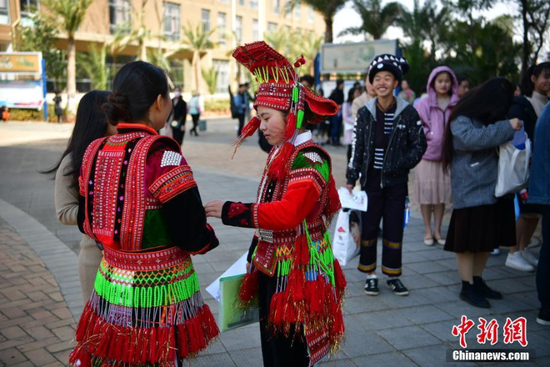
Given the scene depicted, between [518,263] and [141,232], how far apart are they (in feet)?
13.8

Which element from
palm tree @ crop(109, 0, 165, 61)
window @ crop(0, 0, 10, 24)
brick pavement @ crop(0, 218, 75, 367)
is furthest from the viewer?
palm tree @ crop(109, 0, 165, 61)

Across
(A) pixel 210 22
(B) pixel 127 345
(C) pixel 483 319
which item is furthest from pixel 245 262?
(A) pixel 210 22

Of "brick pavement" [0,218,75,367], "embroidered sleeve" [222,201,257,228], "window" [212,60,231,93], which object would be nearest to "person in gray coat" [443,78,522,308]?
"embroidered sleeve" [222,201,257,228]

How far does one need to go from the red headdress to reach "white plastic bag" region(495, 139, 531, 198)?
7.39 feet

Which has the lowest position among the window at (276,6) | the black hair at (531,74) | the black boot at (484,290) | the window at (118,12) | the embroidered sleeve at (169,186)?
the black boot at (484,290)

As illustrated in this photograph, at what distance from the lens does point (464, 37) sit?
14953 mm

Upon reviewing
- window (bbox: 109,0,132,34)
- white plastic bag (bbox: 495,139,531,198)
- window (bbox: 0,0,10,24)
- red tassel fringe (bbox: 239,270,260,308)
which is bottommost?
red tassel fringe (bbox: 239,270,260,308)

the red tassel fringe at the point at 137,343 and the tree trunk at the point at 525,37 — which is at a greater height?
the tree trunk at the point at 525,37

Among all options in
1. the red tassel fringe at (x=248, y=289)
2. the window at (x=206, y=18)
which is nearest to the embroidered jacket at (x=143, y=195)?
the red tassel fringe at (x=248, y=289)

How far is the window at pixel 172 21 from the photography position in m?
38.5

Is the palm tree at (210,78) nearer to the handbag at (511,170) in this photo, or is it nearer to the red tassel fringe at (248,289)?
the handbag at (511,170)

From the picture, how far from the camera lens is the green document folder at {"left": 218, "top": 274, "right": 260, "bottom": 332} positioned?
2.25m

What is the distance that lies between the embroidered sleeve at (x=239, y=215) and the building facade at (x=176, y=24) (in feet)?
84.2

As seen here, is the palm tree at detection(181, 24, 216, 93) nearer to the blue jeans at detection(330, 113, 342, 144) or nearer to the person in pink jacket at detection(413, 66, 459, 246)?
the blue jeans at detection(330, 113, 342, 144)
